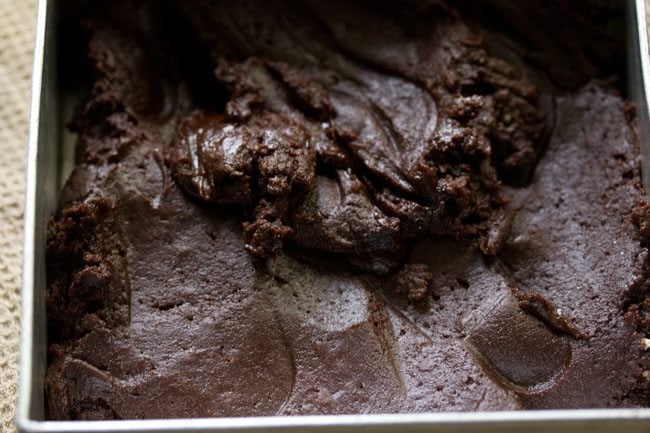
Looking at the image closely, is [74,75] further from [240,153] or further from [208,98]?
[240,153]

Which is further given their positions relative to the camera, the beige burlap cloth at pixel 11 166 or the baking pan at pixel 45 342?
the beige burlap cloth at pixel 11 166

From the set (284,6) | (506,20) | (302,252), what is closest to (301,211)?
(302,252)

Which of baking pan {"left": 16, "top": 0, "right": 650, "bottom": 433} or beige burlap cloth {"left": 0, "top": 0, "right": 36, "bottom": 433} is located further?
beige burlap cloth {"left": 0, "top": 0, "right": 36, "bottom": 433}

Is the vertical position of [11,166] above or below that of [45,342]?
above

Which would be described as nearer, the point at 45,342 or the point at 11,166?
the point at 45,342
